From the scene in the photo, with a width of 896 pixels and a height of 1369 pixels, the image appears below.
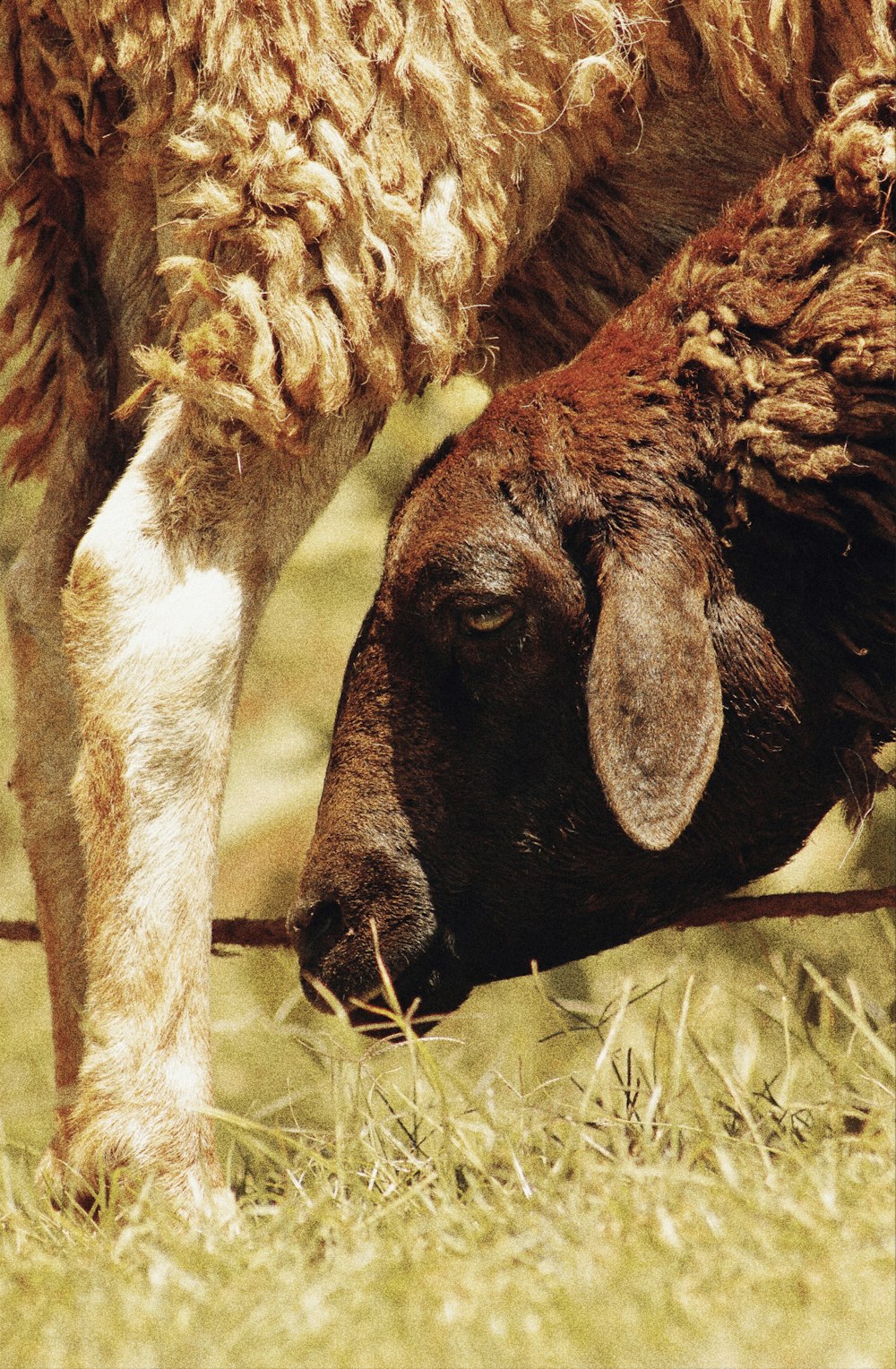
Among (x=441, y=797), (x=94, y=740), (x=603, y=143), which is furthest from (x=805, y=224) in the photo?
(x=94, y=740)

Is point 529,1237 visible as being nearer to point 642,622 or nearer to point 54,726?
point 642,622

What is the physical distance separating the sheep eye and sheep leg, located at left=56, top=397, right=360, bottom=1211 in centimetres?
40

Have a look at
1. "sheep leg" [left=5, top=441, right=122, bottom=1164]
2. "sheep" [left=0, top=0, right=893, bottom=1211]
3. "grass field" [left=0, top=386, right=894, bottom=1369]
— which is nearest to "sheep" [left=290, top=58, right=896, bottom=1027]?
"sheep" [left=0, top=0, right=893, bottom=1211]

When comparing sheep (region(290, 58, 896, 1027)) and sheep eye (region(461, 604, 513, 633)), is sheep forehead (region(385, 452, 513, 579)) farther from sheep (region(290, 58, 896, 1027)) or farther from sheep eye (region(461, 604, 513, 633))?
sheep eye (region(461, 604, 513, 633))

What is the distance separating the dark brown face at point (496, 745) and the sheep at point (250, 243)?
0.91 feet

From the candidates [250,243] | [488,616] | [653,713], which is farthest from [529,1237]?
[250,243]

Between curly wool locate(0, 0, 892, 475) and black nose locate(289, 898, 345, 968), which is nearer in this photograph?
curly wool locate(0, 0, 892, 475)

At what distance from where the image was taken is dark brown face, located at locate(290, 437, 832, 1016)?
257 centimetres

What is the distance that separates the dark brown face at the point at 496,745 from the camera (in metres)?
2.57

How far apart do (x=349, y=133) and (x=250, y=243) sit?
0.83 ft

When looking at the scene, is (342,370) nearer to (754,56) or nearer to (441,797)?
(441,797)

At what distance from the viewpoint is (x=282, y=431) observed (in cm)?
255

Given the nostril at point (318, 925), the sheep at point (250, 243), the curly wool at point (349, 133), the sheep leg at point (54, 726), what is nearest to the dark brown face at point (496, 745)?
the nostril at point (318, 925)

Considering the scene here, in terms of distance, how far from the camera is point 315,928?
285 centimetres
